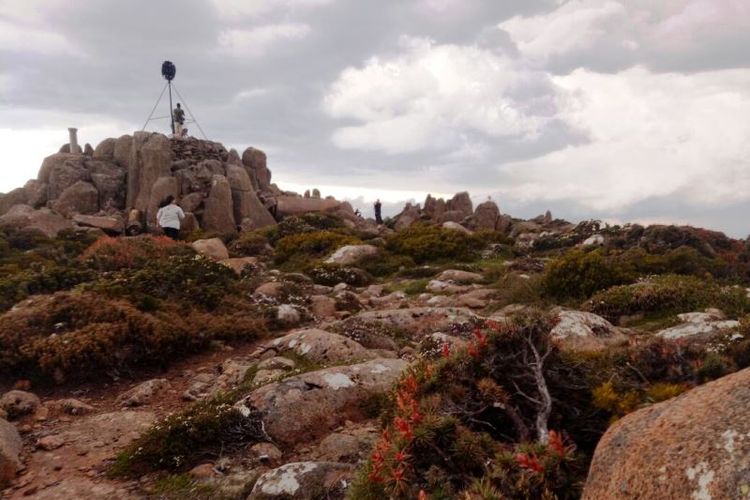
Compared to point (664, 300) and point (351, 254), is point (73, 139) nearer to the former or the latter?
point (351, 254)

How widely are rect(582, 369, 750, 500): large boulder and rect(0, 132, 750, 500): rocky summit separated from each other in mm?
12

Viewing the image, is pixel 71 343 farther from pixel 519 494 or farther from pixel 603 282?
pixel 603 282

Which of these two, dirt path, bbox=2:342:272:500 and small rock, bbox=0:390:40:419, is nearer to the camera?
dirt path, bbox=2:342:272:500

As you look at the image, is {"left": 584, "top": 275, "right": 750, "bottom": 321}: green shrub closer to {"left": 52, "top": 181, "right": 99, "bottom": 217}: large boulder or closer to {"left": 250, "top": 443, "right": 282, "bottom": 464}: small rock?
{"left": 250, "top": 443, "right": 282, "bottom": 464}: small rock

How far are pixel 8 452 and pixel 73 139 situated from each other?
4239 cm

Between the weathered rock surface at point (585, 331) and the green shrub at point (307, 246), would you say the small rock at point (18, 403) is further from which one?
the green shrub at point (307, 246)

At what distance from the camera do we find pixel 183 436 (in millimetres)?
6602

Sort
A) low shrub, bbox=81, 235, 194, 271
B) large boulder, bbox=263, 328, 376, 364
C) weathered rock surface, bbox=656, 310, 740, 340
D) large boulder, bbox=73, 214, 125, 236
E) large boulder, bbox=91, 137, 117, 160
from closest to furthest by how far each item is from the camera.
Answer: weathered rock surface, bbox=656, 310, 740, 340
large boulder, bbox=263, 328, 376, 364
low shrub, bbox=81, 235, 194, 271
large boulder, bbox=73, 214, 125, 236
large boulder, bbox=91, 137, 117, 160

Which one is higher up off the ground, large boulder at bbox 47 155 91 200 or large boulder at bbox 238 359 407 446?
large boulder at bbox 47 155 91 200

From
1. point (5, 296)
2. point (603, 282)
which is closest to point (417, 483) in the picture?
point (603, 282)

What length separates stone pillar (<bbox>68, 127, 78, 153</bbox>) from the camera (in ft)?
139

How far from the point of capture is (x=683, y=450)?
293 centimetres

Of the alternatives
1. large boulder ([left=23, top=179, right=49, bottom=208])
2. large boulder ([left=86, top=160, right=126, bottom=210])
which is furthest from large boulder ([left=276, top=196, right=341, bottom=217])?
large boulder ([left=23, top=179, right=49, bottom=208])

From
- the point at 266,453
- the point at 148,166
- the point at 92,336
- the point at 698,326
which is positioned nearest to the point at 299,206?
the point at 148,166
